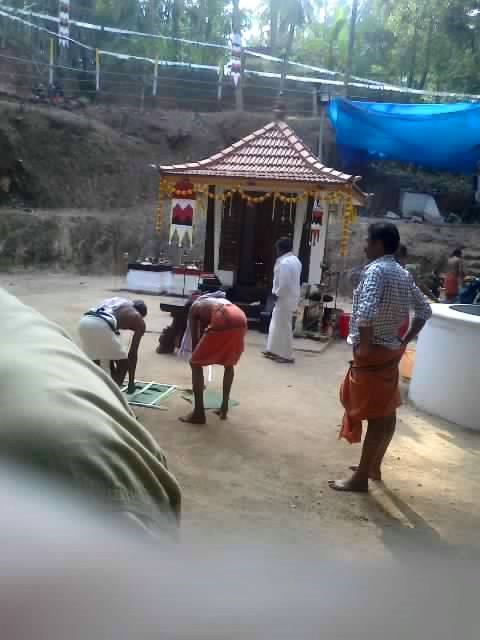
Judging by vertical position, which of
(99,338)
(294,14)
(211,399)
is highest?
(294,14)

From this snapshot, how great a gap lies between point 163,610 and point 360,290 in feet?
11.1

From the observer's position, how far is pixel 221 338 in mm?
4922

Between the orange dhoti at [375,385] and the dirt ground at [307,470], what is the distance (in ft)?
1.83

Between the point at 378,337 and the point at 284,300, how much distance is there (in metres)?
3.92

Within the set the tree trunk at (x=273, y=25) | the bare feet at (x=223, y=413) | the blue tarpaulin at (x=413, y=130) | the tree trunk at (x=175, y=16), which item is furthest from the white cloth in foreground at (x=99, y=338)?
the tree trunk at (x=273, y=25)

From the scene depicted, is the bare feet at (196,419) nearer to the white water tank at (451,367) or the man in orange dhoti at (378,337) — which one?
the man in orange dhoti at (378,337)

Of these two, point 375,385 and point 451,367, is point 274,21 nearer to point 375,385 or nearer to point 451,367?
point 451,367

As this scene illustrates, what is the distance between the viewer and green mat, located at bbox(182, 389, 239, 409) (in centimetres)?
549

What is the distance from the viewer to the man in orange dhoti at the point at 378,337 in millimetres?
3666

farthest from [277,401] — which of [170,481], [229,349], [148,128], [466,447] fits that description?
[148,128]

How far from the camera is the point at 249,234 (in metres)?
10.4

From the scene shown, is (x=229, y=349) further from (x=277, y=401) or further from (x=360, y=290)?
(x=360, y=290)

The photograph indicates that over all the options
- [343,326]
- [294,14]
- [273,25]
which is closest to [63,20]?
[273,25]

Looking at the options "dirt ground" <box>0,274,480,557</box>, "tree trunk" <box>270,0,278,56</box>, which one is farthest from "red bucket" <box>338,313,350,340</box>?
"tree trunk" <box>270,0,278,56</box>
